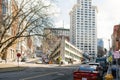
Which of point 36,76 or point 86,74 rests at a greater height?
point 86,74

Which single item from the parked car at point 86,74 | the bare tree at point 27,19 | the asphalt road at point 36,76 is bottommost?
the asphalt road at point 36,76

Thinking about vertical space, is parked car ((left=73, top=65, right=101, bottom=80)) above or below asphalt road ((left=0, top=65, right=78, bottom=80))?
above

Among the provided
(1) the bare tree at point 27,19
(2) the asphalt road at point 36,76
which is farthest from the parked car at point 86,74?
(1) the bare tree at point 27,19

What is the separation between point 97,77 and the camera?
23.8m

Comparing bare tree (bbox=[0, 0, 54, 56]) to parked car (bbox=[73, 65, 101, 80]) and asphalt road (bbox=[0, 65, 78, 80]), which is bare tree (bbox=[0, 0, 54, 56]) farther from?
parked car (bbox=[73, 65, 101, 80])

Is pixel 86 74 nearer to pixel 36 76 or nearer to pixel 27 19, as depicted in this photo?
pixel 36 76

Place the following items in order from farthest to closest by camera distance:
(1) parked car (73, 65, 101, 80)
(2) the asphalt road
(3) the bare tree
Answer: (3) the bare tree → (2) the asphalt road → (1) parked car (73, 65, 101, 80)

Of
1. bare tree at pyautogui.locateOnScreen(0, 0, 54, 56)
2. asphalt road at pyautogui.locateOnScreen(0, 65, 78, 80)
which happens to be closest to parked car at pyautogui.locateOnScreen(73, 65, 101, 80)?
asphalt road at pyautogui.locateOnScreen(0, 65, 78, 80)

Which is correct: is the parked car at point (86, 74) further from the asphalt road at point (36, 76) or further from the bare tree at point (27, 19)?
the bare tree at point (27, 19)

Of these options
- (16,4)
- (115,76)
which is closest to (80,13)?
(16,4)

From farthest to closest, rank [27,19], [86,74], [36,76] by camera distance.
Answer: [27,19] < [36,76] < [86,74]

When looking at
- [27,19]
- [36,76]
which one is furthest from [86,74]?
[27,19]

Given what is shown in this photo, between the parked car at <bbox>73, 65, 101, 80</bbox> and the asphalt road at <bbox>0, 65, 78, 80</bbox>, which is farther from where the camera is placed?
the asphalt road at <bbox>0, 65, 78, 80</bbox>

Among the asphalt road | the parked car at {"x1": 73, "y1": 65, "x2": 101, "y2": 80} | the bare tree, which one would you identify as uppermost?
the bare tree
